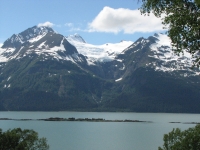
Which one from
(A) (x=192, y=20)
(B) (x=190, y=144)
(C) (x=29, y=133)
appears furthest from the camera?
(C) (x=29, y=133)

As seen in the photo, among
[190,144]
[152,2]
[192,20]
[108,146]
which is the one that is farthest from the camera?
[108,146]

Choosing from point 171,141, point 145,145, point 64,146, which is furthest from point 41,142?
point 145,145

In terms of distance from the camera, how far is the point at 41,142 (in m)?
67.5

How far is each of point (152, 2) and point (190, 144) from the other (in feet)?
137

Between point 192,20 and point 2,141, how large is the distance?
4226 cm

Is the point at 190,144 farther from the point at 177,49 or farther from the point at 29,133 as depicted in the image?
the point at 177,49

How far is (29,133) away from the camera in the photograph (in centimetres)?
6550

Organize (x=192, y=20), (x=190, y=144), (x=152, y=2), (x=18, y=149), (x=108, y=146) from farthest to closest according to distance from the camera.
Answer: (x=108, y=146)
(x=190, y=144)
(x=18, y=149)
(x=152, y=2)
(x=192, y=20)

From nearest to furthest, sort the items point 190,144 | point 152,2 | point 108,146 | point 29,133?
point 152,2, point 190,144, point 29,133, point 108,146

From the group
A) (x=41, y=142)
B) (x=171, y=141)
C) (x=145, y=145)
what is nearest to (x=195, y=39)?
(x=171, y=141)

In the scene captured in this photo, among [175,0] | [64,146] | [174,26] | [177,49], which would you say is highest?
[175,0]

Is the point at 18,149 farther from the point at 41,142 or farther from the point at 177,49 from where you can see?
the point at 177,49

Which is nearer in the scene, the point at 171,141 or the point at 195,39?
the point at 195,39

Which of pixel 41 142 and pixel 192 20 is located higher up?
pixel 192 20
